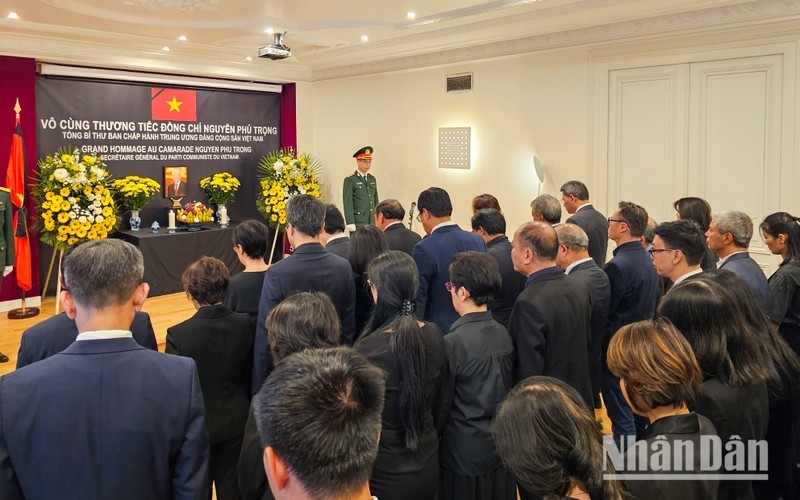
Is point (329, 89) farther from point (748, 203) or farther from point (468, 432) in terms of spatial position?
point (468, 432)

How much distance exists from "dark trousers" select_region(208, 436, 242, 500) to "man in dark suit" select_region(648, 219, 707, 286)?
7.10ft

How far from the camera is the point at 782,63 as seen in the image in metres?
5.24

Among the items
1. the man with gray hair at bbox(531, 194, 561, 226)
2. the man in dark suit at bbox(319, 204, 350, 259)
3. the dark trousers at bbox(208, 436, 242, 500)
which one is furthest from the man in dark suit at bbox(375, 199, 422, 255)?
the dark trousers at bbox(208, 436, 242, 500)

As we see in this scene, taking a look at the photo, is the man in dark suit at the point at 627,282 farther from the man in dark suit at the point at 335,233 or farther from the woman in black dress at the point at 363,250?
the man in dark suit at the point at 335,233

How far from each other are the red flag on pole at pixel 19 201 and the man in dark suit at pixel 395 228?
15.6ft

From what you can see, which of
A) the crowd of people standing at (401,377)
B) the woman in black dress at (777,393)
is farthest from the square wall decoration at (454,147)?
the woman in black dress at (777,393)

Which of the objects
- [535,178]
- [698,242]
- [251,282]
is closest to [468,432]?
[251,282]

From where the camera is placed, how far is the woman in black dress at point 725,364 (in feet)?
5.82

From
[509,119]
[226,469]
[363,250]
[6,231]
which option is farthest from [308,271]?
[509,119]

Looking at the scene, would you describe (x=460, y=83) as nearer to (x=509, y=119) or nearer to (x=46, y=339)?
(x=509, y=119)

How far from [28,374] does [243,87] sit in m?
8.41

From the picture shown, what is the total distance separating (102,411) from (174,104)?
7.99 m

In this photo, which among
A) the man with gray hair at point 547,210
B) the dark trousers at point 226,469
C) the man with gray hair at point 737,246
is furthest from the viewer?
the man with gray hair at point 547,210

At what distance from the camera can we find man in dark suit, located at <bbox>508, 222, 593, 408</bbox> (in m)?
2.56
